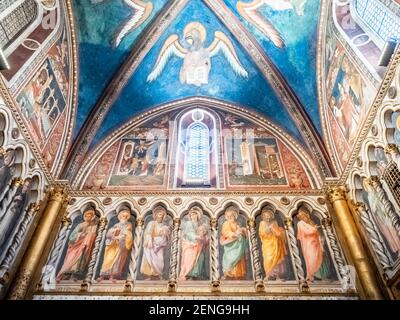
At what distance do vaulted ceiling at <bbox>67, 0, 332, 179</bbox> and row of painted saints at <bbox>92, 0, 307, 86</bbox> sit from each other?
0.03m

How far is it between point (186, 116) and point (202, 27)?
349 centimetres

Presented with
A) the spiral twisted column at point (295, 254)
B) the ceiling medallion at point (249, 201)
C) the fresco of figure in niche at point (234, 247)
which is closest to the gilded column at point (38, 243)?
the fresco of figure in niche at point (234, 247)

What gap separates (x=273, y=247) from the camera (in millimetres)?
8742

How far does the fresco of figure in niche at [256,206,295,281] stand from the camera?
8184 millimetres

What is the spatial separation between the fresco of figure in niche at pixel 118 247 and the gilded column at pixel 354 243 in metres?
5.72

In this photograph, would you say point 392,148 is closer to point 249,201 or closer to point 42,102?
point 249,201

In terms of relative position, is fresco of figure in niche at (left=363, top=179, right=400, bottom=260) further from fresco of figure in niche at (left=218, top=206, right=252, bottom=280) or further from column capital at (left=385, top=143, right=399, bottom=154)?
fresco of figure in niche at (left=218, top=206, right=252, bottom=280)

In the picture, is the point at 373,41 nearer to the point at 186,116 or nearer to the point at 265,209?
the point at 265,209

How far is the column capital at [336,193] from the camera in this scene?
9352 mm

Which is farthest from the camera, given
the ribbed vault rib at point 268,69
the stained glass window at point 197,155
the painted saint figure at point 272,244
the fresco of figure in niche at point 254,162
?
the ribbed vault rib at point 268,69

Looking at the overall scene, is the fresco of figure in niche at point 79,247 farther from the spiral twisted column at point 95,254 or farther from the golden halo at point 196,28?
the golden halo at point 196,28

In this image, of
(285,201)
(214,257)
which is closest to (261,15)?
(285,201)

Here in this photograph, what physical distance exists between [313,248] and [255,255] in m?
1.63
